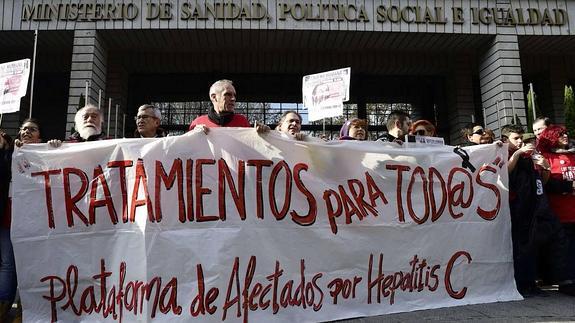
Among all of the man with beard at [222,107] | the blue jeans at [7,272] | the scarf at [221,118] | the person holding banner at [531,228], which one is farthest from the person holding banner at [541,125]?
the blue jeans at [7,272]

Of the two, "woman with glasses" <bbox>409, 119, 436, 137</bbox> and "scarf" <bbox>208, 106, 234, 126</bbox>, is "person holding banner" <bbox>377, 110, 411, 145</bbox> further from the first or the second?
"scarf" <bbox>208, 106, 234, 126</bbox>

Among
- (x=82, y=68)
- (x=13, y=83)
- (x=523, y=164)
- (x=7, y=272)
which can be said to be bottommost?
(x=7, y=272)

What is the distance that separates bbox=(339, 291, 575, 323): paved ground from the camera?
3014 mm

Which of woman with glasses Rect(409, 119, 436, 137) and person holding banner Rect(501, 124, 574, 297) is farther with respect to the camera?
woman with glasses Rect(409, 119, 436, 137)

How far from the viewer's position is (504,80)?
1024 cm

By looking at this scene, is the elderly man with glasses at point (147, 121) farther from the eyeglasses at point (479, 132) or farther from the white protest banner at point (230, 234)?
the eyeglasses at point (479, 132)

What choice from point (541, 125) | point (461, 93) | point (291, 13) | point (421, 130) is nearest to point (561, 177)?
point (541, 125)

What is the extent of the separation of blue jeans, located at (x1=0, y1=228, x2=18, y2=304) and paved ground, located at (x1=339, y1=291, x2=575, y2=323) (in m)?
2.26

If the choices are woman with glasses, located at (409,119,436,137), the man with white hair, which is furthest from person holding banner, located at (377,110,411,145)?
the man with white hair

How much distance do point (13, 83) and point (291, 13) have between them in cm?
626

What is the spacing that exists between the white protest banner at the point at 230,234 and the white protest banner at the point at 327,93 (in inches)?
96.6

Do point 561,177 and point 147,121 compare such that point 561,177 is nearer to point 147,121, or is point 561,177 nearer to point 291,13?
point 147,121

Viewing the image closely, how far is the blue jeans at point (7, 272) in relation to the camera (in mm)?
3062

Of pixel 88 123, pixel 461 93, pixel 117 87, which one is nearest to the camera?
pixel 88 123
